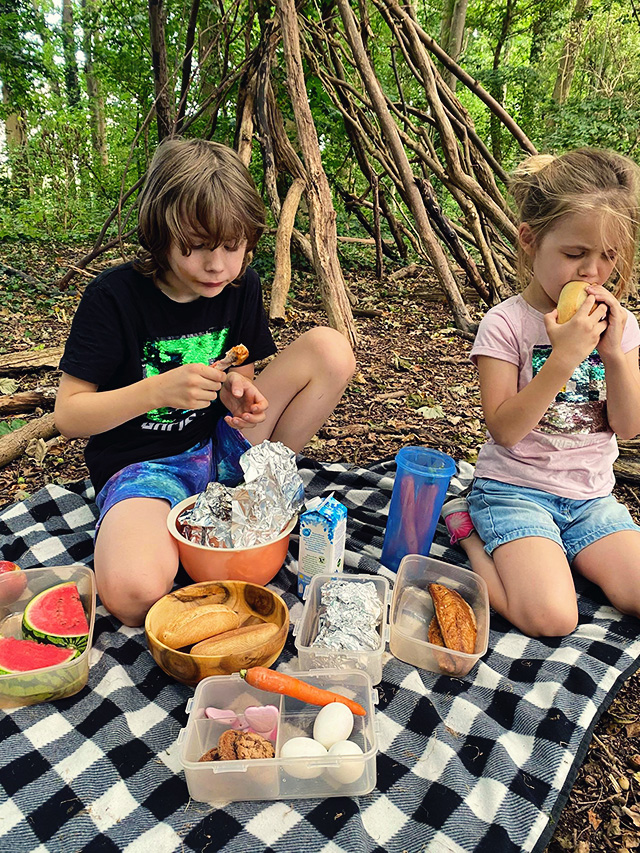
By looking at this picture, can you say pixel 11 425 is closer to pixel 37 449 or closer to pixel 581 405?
pixel 37 449

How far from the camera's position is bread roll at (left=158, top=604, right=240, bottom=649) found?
131 cm

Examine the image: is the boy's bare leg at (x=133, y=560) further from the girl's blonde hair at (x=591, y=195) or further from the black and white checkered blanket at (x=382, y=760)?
the girl's blonde hair at (x=591, y=195)

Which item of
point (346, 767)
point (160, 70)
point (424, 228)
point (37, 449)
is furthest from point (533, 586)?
point (160, 70)

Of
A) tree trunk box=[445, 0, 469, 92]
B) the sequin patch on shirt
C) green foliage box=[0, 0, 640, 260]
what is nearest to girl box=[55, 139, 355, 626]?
the sequin patch on shirt

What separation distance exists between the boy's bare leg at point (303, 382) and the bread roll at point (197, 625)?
0.72m

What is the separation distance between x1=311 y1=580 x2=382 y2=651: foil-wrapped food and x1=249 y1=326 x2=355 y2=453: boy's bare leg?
71 centimetres

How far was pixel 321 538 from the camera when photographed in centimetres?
153

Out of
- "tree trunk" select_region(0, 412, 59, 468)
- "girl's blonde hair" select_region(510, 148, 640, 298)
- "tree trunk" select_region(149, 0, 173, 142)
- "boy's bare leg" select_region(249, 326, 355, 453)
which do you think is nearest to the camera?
"girl's blonde hair" select_region(510, 148, 640, 298)

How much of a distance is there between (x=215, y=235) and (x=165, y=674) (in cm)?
113

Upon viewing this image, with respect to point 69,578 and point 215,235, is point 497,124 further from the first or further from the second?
point 69,578

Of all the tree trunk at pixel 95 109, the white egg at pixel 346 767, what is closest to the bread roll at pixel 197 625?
the white egg at pixel 346 767

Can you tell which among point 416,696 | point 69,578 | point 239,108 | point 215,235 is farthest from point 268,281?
point 416,696

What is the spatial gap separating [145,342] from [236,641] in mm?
930

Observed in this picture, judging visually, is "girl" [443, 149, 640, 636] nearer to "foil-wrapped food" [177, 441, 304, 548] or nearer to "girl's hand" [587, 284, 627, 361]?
"girl's hand" [587, 284, 627, 361]
